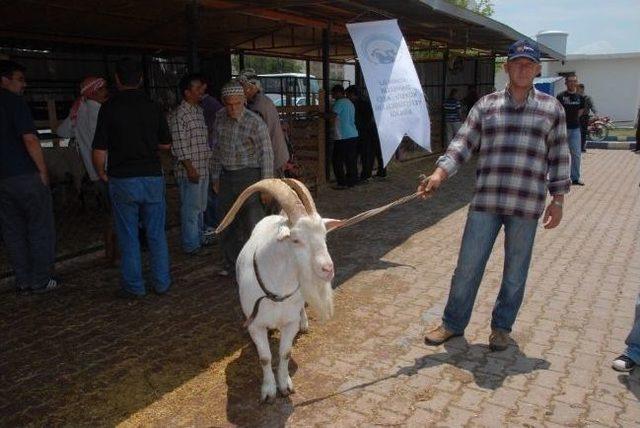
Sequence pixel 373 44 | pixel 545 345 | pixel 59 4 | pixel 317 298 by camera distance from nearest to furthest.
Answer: pixel 317 298 → pixel 545 345 → pixel 373 44 → pixel 59 4

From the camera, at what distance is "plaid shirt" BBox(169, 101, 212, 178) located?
5.53 meters

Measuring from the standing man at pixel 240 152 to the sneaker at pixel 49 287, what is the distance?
1852 millimetres

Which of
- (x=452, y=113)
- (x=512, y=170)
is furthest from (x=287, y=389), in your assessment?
(x=452, y=113)

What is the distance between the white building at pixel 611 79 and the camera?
27.2 meters

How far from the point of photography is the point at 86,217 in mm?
8172

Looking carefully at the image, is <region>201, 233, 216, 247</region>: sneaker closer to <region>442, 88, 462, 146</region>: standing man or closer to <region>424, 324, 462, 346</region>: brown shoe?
<region>424, 324, 462, 346</region>: brown shoe

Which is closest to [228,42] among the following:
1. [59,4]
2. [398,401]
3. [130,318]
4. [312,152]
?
[312,152]

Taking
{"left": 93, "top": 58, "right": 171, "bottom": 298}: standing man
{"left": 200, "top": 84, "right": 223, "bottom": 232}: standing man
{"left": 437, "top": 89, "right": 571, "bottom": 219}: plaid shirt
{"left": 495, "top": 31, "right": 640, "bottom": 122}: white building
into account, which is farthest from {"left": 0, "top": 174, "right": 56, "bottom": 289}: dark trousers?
{"left": 495, "top": 31, "right": 640, "bottom": 122}: white building

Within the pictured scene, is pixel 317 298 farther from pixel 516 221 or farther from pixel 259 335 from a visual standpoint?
pixel 516 221

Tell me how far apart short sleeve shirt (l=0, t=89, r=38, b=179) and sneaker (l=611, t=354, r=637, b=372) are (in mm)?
5022

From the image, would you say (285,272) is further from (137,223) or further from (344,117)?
(344,117)

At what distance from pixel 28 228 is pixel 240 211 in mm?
1990

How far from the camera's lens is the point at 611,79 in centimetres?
2764

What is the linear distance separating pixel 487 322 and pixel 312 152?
20.7 ft
